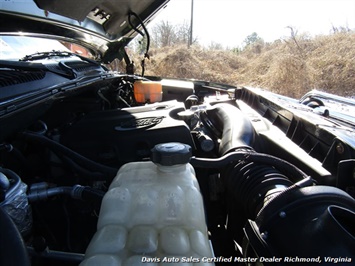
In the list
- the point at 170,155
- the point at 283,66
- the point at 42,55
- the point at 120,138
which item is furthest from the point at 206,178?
the point at 283,66

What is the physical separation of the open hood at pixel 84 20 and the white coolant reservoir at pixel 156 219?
49.4 inches

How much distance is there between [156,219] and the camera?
0.67m

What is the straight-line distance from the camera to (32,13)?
A: 5.19ft

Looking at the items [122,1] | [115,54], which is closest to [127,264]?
[122,1]

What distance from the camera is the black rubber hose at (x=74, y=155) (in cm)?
105

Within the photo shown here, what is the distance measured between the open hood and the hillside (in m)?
8.56

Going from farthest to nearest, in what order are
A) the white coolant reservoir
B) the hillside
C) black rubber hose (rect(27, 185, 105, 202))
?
the hillside
black rubber hose (rect(27, 185, 105, 202))
the white coolant reservoir

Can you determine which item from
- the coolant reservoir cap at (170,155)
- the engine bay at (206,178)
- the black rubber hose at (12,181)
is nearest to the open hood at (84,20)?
the engine bay at (206,178)

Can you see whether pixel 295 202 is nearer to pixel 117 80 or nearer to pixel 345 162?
pixel 345 162

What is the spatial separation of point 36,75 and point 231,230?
109 cm

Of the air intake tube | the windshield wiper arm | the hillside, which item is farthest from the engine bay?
the hillside

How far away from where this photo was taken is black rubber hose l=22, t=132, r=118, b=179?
105 cm

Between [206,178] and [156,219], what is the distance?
0.58 meters

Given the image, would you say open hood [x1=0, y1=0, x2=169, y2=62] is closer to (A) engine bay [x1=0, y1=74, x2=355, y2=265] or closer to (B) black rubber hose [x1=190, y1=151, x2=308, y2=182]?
(A) engine bay [x1=0, y1=74, x2=355, y2=265]
